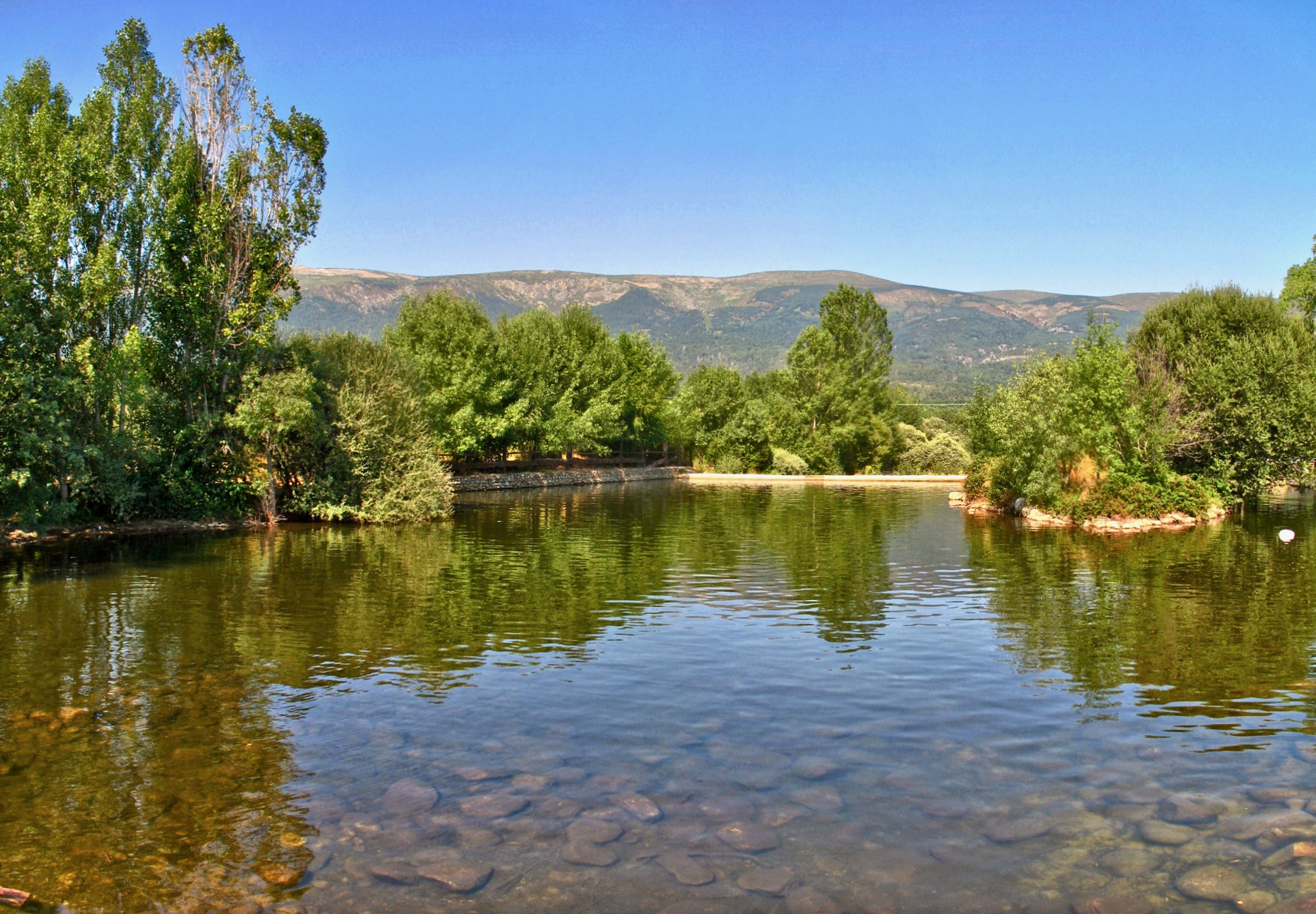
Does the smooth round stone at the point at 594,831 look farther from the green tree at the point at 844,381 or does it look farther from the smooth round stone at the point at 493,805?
the green tree at the point at 844,381

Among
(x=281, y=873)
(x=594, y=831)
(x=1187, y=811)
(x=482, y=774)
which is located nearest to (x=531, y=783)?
(x=482, y=774)

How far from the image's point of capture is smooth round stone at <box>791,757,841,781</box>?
971 centimetres

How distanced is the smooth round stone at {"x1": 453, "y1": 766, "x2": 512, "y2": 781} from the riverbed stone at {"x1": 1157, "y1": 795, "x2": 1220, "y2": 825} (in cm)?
646

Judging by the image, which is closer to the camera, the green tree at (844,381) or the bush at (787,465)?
the bush at (787,465)

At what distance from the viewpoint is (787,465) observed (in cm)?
7275

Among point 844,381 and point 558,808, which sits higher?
point 844,381

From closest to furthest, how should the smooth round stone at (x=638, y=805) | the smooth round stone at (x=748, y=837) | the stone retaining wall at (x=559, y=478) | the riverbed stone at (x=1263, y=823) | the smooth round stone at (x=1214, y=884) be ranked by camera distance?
the smooth round stone at (x=1214, y=884) < the smooth round stone at (x=748, y=837) < the riverbed stone at (x=1263, y=823) < the smooth round stone at (x=638, y=805) < the stone retaining wall at (x=559, y=478)

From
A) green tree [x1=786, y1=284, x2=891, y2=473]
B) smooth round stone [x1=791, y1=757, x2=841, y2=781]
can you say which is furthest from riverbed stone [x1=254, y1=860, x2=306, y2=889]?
green tree [x1=786, y1=284, x2=891, y2=473]

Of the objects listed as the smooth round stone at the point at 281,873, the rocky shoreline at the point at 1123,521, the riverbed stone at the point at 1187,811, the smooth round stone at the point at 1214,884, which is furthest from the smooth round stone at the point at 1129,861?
the rocky shoreline at the point at 1123,521

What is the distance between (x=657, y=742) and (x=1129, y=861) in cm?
499

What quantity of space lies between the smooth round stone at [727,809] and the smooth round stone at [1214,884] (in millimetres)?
3590

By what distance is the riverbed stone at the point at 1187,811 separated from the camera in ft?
28.3

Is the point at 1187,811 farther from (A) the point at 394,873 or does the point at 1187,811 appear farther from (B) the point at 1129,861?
(A) the point at 394,873

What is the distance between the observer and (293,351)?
35969 mm
